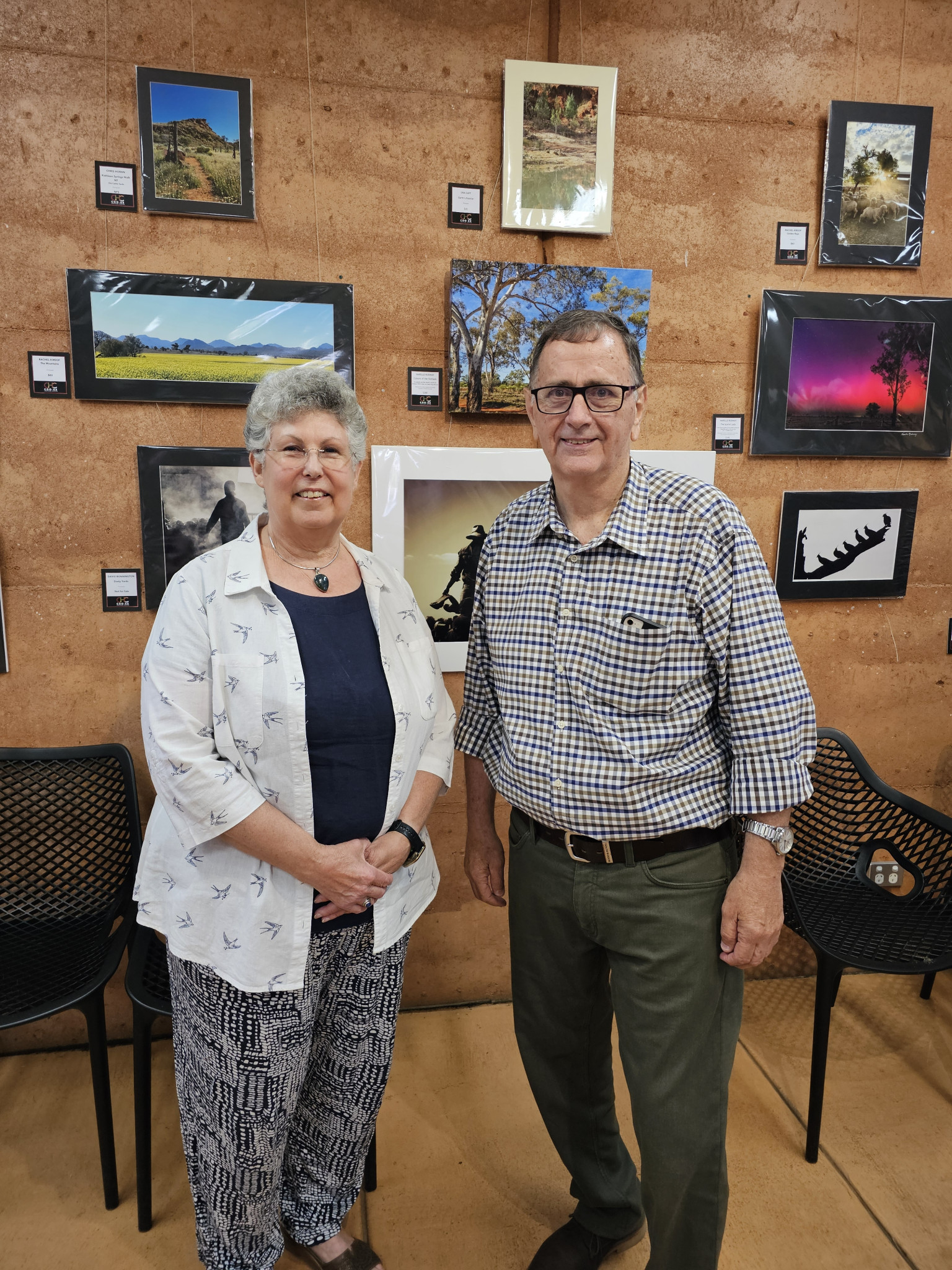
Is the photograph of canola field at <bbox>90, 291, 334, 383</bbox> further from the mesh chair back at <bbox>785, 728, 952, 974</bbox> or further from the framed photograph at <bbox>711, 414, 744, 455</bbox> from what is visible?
the mesh chair back at <bbox>785, 728, 952, 974</bbox>

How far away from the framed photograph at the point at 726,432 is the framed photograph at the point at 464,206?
0.89 m

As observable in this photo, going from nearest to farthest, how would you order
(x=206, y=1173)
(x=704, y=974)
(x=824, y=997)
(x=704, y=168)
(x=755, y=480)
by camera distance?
(x=704, y=974) < (x=206, y=1173) < (x=824, y=997) < (x=704, y=168) < (x=755, y=480)

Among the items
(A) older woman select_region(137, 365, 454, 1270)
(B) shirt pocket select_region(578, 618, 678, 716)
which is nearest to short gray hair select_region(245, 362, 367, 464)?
(A) older woman select_region(137, 365, 454, 1270)

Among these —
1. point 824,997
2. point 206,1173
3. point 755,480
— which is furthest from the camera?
point 755,480

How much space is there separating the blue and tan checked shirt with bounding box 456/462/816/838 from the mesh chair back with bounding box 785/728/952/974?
3.00ft

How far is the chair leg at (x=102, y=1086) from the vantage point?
5.98 feet

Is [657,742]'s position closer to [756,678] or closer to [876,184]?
[756,678]

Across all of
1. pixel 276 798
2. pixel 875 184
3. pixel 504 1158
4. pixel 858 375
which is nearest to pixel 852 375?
pixel 858 375

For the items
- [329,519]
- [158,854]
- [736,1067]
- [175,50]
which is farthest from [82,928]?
[175,50]

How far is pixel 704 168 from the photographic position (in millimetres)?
2311

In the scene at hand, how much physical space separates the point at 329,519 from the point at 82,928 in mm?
1307

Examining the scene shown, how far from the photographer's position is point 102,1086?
1840 millimetres

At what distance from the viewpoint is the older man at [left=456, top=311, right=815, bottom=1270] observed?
1.42 meters

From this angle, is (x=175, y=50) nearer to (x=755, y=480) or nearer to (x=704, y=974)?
(x=755, y=480)
